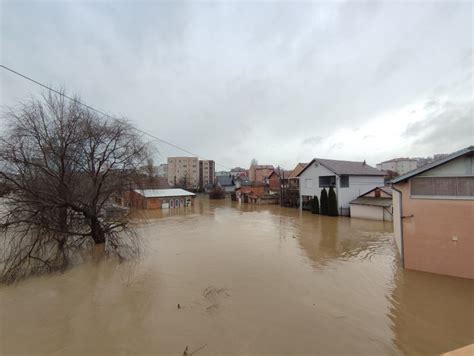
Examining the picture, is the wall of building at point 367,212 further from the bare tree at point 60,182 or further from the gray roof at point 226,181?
the gray roof at point 226,181

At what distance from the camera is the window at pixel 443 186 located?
283 inches

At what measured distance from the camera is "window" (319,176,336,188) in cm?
2350

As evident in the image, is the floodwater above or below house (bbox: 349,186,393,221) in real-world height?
below

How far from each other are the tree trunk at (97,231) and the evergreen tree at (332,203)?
20098mm

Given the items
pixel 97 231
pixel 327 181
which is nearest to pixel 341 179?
pixel 327 181

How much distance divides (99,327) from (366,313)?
6.76m

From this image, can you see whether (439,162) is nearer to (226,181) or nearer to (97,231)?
(97,231)

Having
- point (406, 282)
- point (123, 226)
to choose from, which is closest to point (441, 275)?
point (406, 282)

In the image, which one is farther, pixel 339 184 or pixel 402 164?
pixel 402 164

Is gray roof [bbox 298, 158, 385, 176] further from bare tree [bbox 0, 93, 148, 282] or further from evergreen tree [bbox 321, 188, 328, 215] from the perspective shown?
bare tree [bbox 0, 93, 148, 282]

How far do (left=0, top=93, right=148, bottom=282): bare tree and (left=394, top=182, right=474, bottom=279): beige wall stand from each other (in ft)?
39.6

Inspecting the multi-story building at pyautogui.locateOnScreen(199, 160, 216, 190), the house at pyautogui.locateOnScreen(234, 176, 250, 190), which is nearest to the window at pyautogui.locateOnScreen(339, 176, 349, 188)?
the house at pyautogui.locateOnScreen(234, 176, 250, 190)

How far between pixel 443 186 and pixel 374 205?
12.4 m

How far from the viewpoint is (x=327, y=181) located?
24.4m
